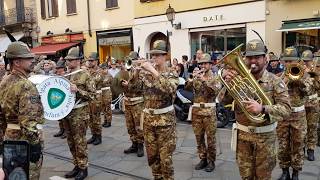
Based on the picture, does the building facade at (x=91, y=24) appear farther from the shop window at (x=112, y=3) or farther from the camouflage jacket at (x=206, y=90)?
the camouflage jacket at (x=206, y=90)

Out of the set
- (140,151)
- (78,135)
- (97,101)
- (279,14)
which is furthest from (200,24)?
(78,135)

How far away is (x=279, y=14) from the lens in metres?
14.5

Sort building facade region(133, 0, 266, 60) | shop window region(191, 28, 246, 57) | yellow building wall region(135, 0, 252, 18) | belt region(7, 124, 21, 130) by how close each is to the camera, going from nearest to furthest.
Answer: belt region(7, 124, 21, 130), building facade region(133, 0, 266, 60), shop window region(191, 28, 246, 57), yellow building wall region(135, 0, 252, 18)

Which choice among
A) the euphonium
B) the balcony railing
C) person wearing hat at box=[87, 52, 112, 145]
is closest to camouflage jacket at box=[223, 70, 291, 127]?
the euphonium

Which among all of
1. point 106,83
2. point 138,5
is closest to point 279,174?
point 106,83

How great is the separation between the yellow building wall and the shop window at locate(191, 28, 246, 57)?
1125 millimetres

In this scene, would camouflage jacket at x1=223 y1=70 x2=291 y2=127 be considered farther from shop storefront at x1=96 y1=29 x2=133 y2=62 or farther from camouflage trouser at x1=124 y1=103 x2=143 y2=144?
shop storefront at x1=96 y1=29 x2=133 y2=62

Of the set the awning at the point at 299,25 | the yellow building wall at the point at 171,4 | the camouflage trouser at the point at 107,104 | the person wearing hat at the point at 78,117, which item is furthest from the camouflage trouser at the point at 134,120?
the yellow building wall at the point at 171,4

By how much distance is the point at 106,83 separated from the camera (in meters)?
10.8

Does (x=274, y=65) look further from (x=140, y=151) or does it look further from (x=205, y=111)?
(x=140, y=151)

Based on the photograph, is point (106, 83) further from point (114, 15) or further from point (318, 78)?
point (114, 15)

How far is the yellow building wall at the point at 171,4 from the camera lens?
1651cm

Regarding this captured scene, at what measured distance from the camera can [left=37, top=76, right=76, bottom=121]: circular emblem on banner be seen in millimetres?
6289

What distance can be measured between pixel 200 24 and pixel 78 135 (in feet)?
37.5
